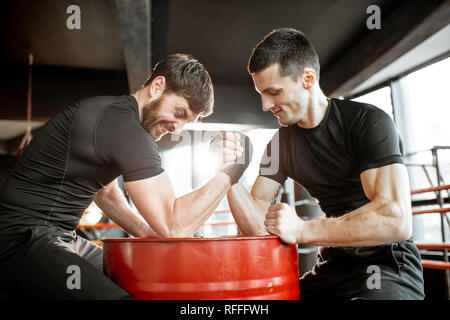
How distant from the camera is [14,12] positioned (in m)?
3.94

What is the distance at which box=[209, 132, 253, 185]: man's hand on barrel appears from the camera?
1493mm

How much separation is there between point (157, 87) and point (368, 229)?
1091mm

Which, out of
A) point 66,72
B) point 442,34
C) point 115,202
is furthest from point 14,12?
point 442,34

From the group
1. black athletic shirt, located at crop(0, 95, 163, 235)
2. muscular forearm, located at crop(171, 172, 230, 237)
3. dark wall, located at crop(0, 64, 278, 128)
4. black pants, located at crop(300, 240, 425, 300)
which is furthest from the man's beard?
dark wall, located at crop(0, 64, 278, 128)

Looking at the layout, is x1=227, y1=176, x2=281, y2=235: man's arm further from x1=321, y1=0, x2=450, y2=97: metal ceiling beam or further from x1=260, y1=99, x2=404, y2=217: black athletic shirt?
x1=321, y1=0, x2=450, y2=97: metal ceiling beam

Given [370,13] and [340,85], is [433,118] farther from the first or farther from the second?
[370,13]

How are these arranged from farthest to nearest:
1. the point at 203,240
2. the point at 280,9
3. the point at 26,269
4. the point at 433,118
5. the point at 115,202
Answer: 1. the point at 433,118
2. the point at 280,9
3. the point at 115,202
4. the point at 26,269
5. the point at 203,240

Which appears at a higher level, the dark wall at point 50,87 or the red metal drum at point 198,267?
the dark wall at point 50,87

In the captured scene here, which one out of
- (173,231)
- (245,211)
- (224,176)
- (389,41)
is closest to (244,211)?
(245,211)

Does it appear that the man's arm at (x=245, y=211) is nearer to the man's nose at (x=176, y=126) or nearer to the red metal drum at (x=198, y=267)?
the man's nose at (x=176, y=126)

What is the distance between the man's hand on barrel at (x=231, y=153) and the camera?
1.49 meters

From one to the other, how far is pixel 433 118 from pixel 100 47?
4.58 m

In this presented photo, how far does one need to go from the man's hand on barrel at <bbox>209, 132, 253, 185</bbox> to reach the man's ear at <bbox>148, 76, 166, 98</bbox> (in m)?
0.39

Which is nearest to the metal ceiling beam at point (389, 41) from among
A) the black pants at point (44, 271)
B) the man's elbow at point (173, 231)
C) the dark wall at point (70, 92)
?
the dark wall at point (70, 92)
